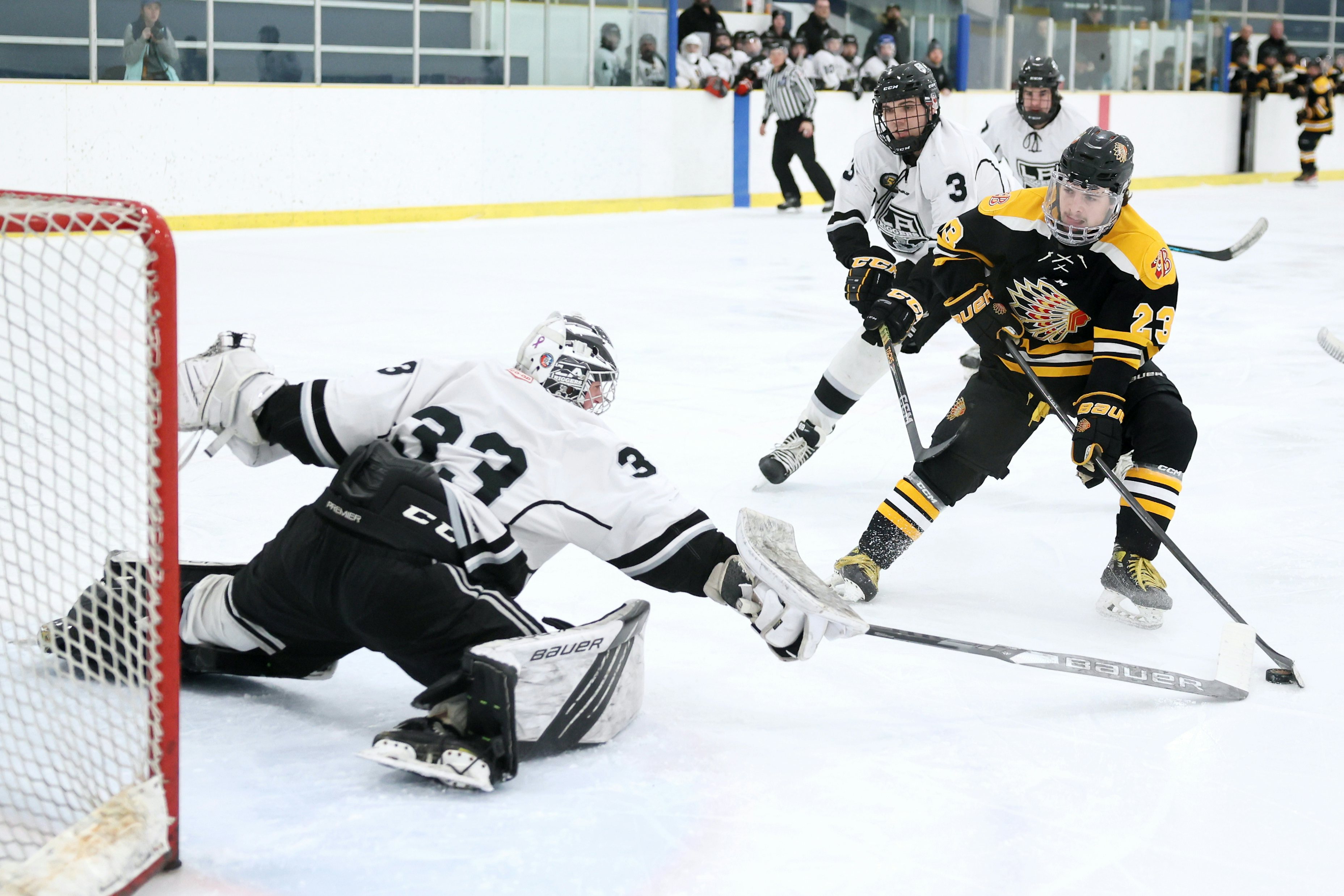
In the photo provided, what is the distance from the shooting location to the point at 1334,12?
17.4 m

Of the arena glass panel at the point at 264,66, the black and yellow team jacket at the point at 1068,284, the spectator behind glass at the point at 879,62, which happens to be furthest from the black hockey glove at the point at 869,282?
the spectator behind glass at the point at 879,62

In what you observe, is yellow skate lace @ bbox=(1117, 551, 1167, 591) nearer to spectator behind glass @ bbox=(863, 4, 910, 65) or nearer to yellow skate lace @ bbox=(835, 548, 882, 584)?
Result: yellow skate lace @ bbox=(835, 548, 882, 584)

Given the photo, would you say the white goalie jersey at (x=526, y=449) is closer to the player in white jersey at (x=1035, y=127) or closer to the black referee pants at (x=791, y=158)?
the player in white jersey at (x=1035, y=127)

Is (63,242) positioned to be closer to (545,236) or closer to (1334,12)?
(545,236)

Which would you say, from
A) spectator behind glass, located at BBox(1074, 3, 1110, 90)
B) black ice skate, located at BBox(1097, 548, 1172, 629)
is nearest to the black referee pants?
spectator behind glass, located at BBox(1074, 3, 1110, 90)

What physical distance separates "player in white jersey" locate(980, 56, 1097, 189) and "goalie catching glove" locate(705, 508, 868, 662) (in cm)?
345

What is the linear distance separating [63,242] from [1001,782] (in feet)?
4.47

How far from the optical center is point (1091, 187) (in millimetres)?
2441

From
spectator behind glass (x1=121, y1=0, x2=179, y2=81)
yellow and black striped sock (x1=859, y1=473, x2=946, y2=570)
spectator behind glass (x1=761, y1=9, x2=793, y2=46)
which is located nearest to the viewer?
yellow and black striped sock (x1=859, y1=473, x2=946, y2=570)

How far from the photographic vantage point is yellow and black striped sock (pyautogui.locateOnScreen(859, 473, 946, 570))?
8.78ft

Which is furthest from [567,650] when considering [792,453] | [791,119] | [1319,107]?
[1319,107]

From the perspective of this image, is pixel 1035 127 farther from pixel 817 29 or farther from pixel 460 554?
pixel 817 29

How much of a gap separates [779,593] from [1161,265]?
45.6 inches

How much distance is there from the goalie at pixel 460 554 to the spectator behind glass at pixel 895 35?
1109 cm
